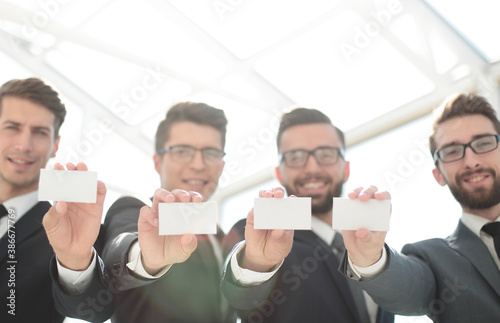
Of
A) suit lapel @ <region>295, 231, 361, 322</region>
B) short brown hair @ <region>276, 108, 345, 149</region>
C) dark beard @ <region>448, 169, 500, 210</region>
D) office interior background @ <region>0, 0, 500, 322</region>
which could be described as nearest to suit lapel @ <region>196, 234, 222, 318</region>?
suit lapel @ <region>295, 231, 361, 322</region>

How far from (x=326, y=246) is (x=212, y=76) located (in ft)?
14.6

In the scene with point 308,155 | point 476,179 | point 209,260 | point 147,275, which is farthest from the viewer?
point 308,155

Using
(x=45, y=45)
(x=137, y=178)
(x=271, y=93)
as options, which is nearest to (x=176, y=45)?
(x=271, y=93)

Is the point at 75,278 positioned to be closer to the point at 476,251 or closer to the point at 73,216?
the point at 73,216

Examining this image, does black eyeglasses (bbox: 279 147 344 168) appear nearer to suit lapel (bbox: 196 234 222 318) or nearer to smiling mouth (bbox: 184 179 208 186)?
smiling mouth (bbox: 184 179 208 186)

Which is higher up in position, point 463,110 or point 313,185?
point 463,110

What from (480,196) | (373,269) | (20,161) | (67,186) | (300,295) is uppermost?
(20,161)

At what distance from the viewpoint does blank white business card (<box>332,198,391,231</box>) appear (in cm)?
174

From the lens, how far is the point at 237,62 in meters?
6.04

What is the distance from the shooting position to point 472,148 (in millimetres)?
2439

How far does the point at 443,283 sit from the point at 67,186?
174cm

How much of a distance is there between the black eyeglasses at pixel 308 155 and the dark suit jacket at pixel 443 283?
712 mm

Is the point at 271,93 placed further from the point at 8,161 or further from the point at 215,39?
the point at 8,161

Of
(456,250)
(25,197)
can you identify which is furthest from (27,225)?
(456,250)
